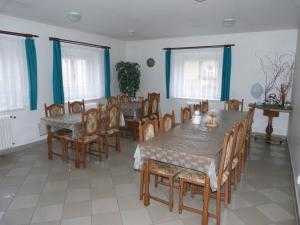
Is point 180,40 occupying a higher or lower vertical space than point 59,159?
higher

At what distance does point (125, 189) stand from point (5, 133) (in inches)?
100

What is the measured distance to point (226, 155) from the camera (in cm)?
224

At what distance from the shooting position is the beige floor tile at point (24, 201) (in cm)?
258

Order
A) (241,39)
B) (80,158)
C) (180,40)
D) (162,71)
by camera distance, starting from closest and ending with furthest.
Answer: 1. (80,158)
2. (241,39)
3. (180,40)
4. (162,71)

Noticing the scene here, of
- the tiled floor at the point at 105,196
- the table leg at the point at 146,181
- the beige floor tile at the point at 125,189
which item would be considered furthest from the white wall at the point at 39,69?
the table leg at the point at 146,181

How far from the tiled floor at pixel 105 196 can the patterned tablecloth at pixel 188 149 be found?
1.80 ft

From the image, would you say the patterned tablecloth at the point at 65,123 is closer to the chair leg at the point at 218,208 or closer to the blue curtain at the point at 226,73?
the chair leg at the point at 218,208

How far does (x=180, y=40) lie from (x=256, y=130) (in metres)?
3.11

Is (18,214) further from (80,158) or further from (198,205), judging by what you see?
(198,205)

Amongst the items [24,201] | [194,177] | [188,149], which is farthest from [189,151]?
[24,201]

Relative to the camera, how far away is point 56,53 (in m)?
4.81

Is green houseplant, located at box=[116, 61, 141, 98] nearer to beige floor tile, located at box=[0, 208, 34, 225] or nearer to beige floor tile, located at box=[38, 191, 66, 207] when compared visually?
beige floor tile, located at box=[38, 191, 66, 207]

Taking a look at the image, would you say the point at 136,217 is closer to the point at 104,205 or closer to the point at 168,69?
the point at 104,205

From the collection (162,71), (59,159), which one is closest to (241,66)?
(162,71)
